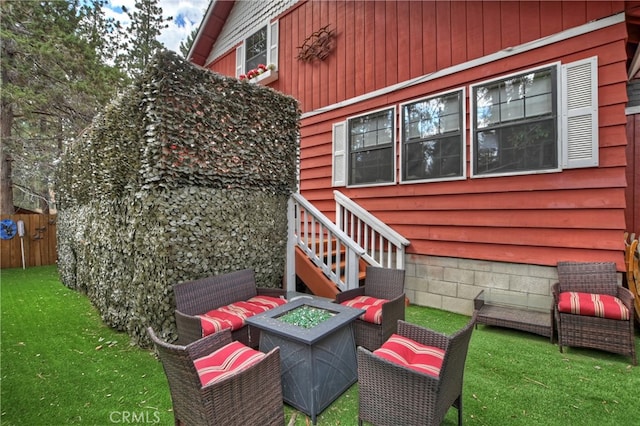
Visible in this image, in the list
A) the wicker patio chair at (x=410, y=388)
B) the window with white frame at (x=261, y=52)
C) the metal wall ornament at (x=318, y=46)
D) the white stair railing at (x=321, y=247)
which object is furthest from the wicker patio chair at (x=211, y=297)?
the window with white frame at (x=261, y=52)

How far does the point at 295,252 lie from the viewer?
14.8 feet

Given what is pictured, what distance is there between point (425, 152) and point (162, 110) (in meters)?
3.71

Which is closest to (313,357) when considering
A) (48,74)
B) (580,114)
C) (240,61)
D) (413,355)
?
(413,355)

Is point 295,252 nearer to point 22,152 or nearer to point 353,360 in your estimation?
point 353,360

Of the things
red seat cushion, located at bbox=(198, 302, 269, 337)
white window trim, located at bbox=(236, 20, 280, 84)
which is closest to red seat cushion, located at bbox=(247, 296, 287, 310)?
red seat cushion, located at bbox=(198, 302, 269, 337)

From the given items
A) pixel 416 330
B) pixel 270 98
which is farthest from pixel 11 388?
pixel 270 98

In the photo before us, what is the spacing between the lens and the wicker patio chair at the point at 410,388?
163cm

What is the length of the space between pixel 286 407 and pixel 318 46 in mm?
6309

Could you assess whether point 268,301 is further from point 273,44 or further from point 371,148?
point 273,44

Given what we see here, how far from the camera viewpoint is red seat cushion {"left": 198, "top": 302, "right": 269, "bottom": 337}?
263 cm

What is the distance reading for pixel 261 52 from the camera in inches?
299

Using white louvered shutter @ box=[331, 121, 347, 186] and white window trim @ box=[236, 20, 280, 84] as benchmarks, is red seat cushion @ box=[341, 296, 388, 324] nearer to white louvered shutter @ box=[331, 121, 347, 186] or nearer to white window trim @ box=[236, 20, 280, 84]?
white louvered shutter @ box=[331, 121, 347, 186]

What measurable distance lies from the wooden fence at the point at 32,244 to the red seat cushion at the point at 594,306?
11660 mm
